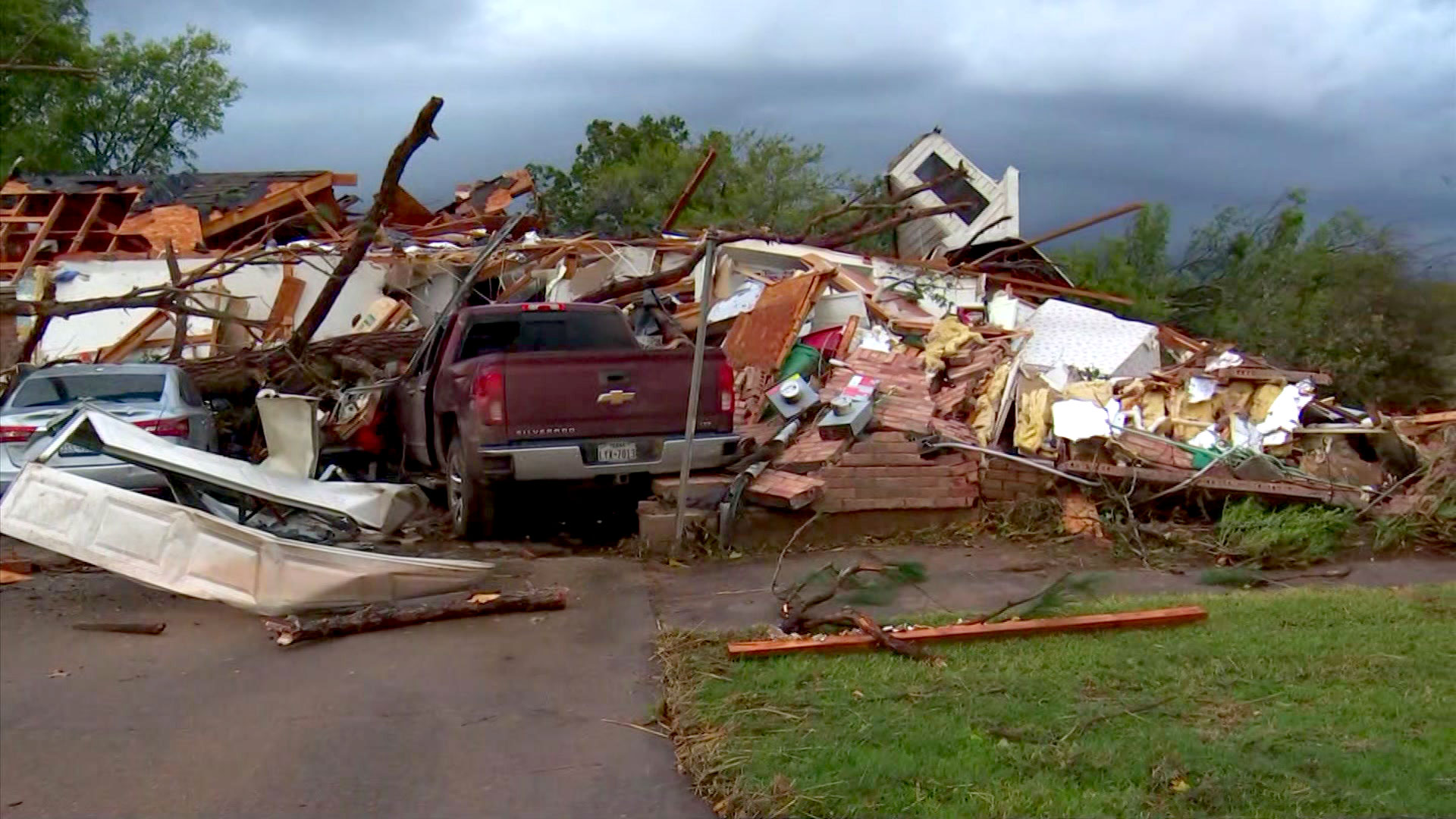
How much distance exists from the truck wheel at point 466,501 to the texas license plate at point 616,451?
955 mm

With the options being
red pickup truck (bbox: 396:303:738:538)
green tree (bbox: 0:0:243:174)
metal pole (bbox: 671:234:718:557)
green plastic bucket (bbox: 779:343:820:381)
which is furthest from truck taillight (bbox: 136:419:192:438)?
green tree (bbox: 0:0:243:174)

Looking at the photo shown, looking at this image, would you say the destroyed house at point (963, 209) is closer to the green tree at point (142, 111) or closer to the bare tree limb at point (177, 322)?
the bare tree limb at point (177, 322)

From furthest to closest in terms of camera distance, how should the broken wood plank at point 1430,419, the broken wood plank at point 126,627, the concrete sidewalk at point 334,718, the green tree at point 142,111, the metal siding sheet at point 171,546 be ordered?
the green tree at point 142,111 < the broken wood plank at point 1430,419 < the broken wood plank at point 126,627 < the metal siding sheet at point 171,546 < the concrete sidewalk at point 334,718

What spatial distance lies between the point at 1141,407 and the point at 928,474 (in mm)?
2528

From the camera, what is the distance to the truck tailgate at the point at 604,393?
376 inches

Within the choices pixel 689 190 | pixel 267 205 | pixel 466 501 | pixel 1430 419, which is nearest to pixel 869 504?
pixel 466 501

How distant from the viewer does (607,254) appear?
17.4 meters

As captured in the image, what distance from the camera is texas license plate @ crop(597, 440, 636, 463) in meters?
9.77

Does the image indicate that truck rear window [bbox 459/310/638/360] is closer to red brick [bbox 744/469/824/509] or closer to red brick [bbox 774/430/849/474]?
red brick [bbox 774/430/849/474]

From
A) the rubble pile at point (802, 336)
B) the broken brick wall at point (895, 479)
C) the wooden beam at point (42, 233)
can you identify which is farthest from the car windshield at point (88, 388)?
the wooden beam at point (42, 233)

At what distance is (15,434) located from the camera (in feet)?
37.3

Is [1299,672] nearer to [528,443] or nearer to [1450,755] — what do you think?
[1450,755]

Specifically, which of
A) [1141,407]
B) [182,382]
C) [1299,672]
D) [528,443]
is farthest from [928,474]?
[182,382]

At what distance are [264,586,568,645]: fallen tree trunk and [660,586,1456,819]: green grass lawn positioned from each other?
125 cm
